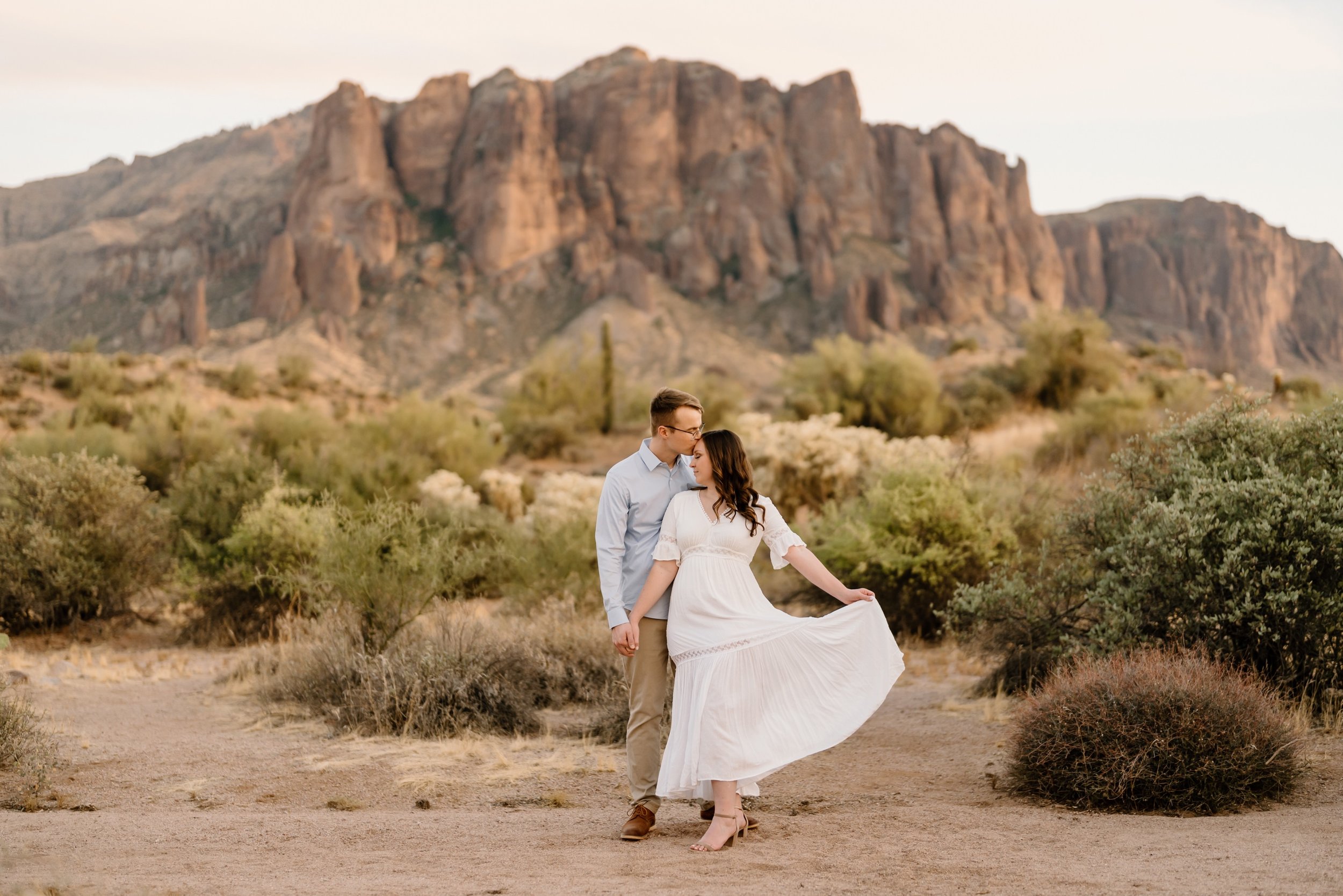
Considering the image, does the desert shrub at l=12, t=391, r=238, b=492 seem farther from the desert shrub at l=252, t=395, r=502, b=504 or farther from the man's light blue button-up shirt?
the man's light blue button-up shirt

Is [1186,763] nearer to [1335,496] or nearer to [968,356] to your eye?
[1335,496]

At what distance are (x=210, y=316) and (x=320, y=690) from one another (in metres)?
98.5

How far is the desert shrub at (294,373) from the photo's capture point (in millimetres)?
40531

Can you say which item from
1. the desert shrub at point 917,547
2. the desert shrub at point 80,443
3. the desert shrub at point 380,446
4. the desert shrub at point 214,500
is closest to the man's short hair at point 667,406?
the desert shrub at point 917,547

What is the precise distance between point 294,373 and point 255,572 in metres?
28.3

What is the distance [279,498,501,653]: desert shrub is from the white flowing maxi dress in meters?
4.95

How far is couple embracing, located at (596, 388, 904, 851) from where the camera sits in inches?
207

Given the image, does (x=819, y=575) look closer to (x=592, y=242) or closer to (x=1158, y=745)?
(x=1158, y=745)

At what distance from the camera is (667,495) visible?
18.4 feet

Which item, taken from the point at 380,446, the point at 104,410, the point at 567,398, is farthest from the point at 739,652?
the point at 567,398

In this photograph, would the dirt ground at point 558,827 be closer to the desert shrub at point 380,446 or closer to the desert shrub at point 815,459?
the desert shrub at point 815,459

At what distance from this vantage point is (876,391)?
98.9ft

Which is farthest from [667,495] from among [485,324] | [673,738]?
[485,324]

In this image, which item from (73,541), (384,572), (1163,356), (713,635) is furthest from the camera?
(1163,356)
